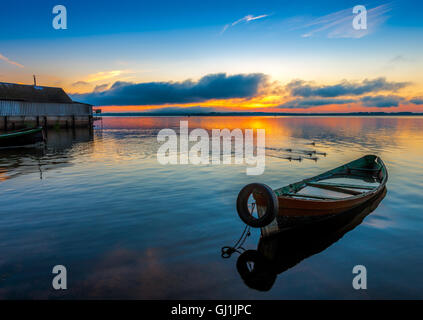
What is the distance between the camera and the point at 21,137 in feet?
121

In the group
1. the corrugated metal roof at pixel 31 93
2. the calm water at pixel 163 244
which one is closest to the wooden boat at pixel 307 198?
the calm water at pixel 163 244

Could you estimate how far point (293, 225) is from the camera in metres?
10.3

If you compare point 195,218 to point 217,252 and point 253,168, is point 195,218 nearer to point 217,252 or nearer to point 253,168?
point 217,252

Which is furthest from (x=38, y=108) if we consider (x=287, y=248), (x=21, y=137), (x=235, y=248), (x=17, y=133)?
(x=287, y=248)

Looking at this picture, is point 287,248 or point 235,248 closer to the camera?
point 235,248

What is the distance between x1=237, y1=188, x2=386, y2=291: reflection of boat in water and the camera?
8.18m

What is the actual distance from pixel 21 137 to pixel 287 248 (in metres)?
40.5

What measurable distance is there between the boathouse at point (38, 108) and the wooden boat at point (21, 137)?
23.8 m

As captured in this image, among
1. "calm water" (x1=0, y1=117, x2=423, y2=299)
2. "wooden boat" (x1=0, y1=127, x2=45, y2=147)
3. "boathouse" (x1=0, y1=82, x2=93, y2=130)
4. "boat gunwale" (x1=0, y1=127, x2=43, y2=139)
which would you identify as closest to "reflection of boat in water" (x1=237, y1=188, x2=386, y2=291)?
"calm water" (x1=0, y1=117, x2=423, y2=299)

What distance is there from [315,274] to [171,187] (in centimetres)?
1132

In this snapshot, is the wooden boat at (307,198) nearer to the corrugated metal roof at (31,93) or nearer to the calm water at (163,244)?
the calm water at (163,244)

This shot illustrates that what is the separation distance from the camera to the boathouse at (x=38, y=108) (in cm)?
5769

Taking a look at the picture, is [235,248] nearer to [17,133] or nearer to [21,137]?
[17,133]

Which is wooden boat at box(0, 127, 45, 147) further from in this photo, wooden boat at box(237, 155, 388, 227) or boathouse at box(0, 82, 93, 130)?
wooden boat at box(237, 155, 388, 227)
